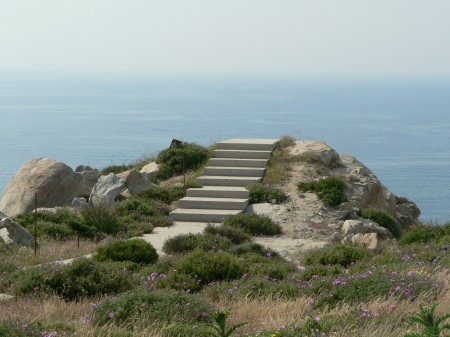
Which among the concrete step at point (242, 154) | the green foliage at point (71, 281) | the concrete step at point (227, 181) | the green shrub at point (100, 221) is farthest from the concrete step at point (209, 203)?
the green foliage at point (71, 281)

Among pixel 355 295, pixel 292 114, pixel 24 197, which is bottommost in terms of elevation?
pixel 292 114

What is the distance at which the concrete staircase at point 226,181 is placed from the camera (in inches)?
886

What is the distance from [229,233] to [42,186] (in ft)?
24.5

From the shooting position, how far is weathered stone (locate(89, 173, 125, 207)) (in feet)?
77.9

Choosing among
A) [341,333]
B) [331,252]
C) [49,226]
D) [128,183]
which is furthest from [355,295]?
[128,183]

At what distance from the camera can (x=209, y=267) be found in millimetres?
15195

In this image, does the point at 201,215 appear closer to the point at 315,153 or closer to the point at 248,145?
the point at 248,145

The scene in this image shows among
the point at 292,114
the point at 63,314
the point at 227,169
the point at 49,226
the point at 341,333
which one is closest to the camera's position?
the point at 341,333

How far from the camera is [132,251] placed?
16.7 m

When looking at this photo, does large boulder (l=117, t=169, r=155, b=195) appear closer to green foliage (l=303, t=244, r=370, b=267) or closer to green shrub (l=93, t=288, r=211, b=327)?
green foliage (l=303, t=244, r=370, b=267)

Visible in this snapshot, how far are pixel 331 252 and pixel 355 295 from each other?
5.36 meters

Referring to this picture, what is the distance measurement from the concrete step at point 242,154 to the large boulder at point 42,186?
426cm

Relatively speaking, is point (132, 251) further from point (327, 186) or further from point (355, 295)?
point (327, 186)

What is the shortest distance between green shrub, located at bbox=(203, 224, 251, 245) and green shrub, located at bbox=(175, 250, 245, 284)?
3846 mm
